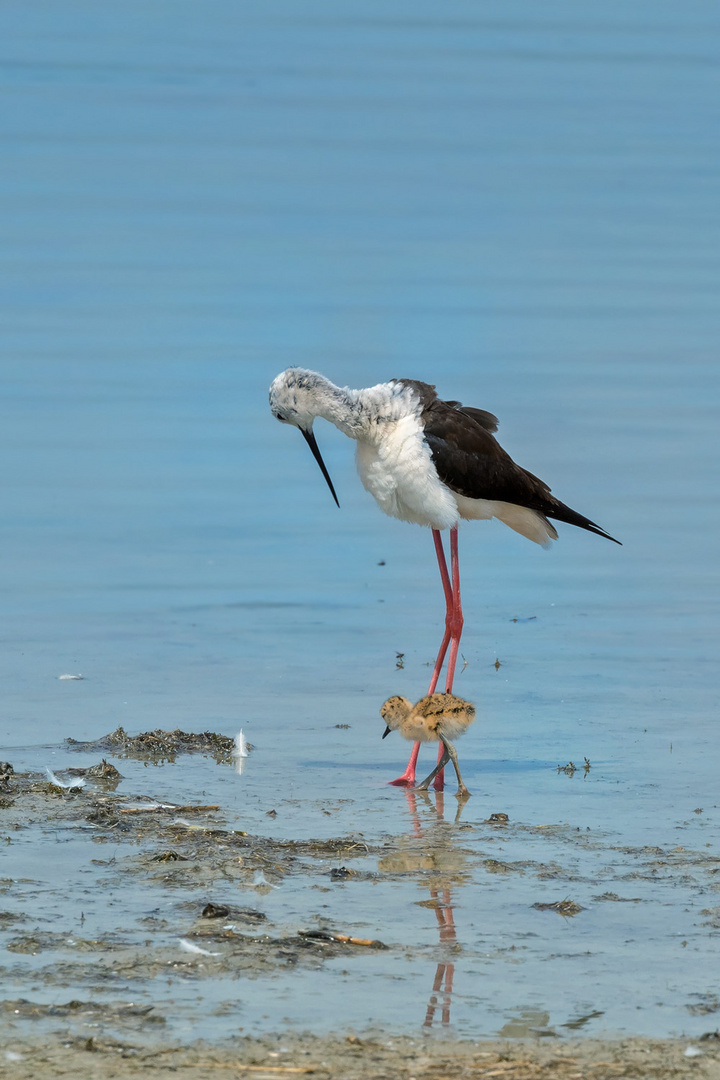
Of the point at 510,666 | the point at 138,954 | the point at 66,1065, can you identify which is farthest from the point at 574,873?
the point at 510,666

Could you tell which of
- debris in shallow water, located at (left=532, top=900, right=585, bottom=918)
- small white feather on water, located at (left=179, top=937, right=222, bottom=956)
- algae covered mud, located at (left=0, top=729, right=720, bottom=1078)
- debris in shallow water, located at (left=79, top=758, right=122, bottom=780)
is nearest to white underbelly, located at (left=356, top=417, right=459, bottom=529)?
algae covered mud, located at (left=0, top=729, right=720, bottom=1078)

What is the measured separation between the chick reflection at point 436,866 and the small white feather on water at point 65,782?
4.63 ft

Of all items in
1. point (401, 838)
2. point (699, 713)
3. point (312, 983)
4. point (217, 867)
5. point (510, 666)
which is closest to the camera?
point (312, 983)

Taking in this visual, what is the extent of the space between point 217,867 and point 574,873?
4.25 ft

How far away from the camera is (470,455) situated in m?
8.70

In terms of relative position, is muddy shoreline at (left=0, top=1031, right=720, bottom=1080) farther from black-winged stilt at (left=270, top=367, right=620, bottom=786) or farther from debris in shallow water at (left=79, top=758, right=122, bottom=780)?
black-winged stilt at (left=270, top=367, right=620, bottom=786)

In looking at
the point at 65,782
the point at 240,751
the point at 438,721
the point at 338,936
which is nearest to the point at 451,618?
the point at 438,721

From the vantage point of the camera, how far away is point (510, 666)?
9.93 metres

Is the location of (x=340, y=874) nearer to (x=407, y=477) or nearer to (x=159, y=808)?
(x=159, y=808)

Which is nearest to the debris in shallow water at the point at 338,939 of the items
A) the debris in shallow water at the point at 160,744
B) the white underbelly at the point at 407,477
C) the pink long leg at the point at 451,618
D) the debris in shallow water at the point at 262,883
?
the debris in shallow water at the point at 262,883

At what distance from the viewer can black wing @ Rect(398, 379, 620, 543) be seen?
8.66m

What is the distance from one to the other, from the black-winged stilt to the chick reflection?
155 centimetres

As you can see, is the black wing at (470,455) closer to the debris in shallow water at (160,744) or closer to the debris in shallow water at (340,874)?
the debris in shallow water at (160,744)

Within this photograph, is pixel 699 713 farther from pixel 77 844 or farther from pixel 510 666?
pixel 77 844
